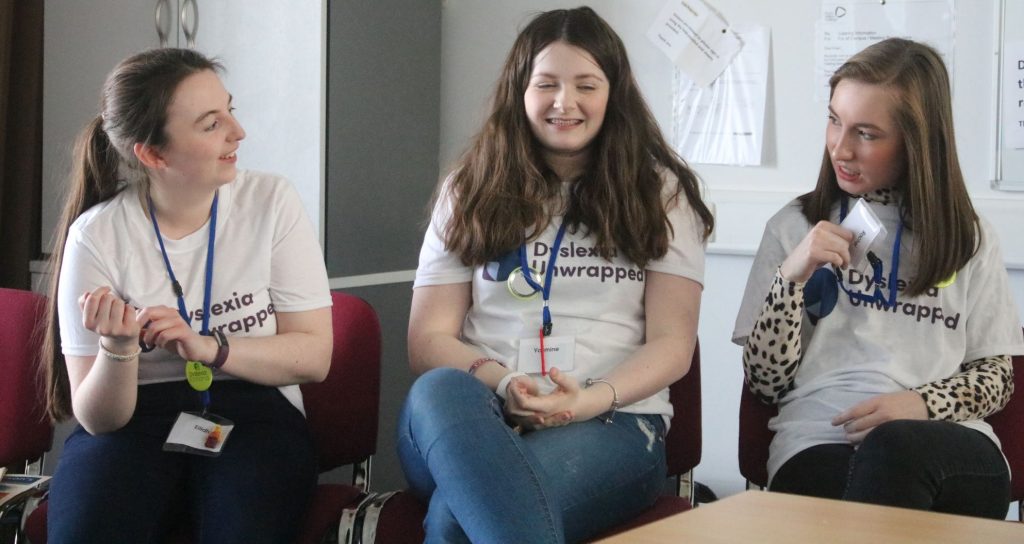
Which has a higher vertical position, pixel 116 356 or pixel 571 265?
pixel 571 265

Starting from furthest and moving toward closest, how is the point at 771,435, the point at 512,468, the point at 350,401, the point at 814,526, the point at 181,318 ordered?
the point at 350,401
the point at 771,435
the point at 181,318
the point at 512,468
the point at 814,526

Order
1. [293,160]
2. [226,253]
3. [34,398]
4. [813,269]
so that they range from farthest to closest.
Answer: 1. [293,160]
2. [34,398]
3. [226,253]
4. [813,269]

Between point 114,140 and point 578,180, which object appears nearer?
point 114,140

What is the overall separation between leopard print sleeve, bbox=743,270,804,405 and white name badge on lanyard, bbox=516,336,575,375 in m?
0.32

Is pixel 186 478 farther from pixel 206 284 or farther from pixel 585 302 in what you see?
pixel 585 302

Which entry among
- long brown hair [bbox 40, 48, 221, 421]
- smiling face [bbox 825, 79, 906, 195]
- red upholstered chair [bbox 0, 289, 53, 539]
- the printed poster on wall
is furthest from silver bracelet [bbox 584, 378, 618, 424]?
the printed poster on wall

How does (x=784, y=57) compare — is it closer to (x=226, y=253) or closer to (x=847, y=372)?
(x=847, y=372)

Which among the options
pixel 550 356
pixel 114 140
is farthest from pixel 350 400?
pixel 114 140

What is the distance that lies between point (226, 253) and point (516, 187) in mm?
558

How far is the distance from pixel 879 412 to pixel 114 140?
144cm

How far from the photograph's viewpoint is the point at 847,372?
2051 millimetres

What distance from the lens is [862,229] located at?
197 centimetres

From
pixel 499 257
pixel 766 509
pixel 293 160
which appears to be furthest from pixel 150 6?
pixel 766 509

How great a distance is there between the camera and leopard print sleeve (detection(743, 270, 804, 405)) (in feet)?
6.56
